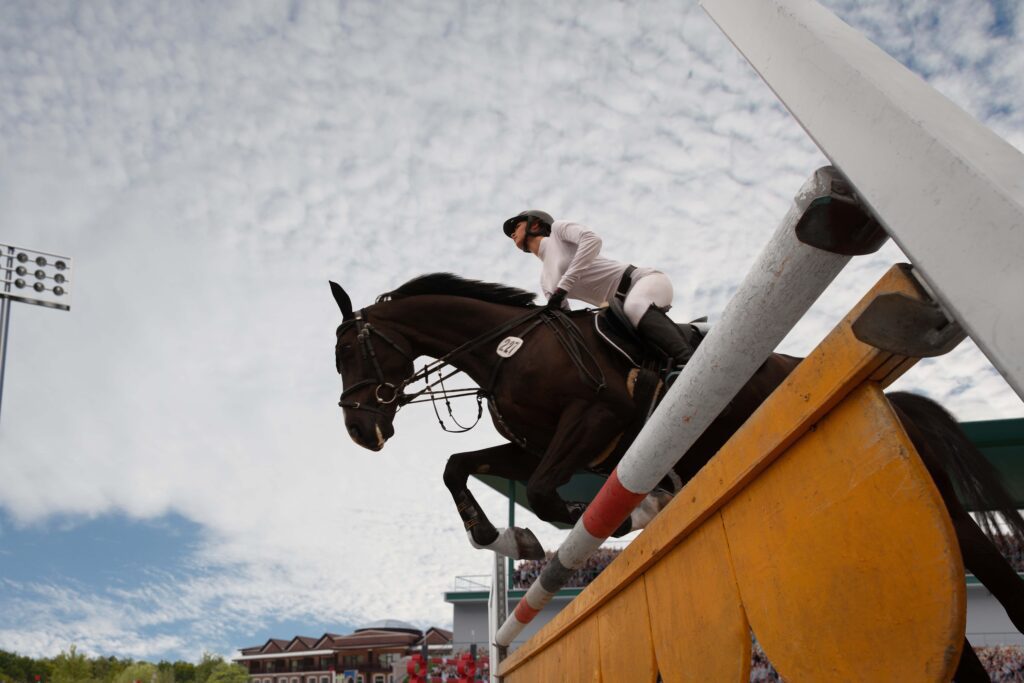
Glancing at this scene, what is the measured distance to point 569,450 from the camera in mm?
2760

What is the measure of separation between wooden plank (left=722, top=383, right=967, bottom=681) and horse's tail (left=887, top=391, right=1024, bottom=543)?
5.75 ft

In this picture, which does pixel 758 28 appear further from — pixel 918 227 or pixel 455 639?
pixel 455 639

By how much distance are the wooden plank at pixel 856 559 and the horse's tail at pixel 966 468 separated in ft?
5.75

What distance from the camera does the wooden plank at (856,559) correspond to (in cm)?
61

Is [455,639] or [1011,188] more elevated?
[455,639]

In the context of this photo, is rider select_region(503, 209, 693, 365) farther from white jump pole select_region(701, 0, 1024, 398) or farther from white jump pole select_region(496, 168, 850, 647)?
white jump pole select_region(701, 0, 1024, 398)

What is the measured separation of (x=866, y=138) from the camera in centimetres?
55

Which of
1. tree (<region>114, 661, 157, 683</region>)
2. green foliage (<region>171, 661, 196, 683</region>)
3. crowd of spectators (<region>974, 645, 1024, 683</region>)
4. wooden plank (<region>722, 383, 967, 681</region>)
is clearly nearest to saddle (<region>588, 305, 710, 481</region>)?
wooden plank (<region>722, 383, 967, 681</region>)

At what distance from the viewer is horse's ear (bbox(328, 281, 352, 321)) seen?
11.8 ft

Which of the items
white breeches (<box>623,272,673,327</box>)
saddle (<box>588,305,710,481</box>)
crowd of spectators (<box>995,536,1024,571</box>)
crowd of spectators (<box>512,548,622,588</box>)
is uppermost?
crowd of spectators (<box>512,548,622,588</box>)

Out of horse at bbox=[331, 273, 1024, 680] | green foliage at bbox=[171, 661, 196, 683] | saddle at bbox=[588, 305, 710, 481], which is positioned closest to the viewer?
horse at bbox=[331, 273, 1024, 680]

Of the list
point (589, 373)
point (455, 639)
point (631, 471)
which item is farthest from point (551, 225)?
point (455, 639)

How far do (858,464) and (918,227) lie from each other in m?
0.28

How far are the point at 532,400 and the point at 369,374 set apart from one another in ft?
2.80
